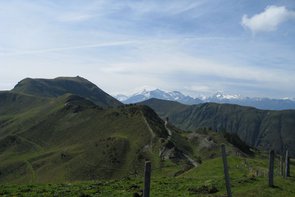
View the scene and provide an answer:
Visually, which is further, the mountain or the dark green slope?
the dark green slope

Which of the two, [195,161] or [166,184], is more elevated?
[166,184]

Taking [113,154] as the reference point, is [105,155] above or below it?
below

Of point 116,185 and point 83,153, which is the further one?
point 83,153

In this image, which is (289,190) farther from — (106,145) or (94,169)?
(106,145)

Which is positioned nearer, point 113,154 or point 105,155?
point 113,154

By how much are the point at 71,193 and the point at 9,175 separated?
157 metres

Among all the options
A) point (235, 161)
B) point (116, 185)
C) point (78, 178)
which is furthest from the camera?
point (78, 178)

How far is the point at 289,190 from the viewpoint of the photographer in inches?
1305

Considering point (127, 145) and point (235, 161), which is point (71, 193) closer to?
point (235, 161)

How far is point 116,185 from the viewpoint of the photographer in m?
37.4

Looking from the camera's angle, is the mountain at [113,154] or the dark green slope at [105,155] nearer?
the mountain at [113,154]

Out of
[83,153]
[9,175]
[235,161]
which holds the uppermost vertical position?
[235,161]

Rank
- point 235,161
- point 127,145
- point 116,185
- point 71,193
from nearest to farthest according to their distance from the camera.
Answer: point 71,193 → point 116,185 → point 235,161 → point 127,145

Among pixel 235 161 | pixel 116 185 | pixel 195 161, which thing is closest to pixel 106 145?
pixel 195 161
